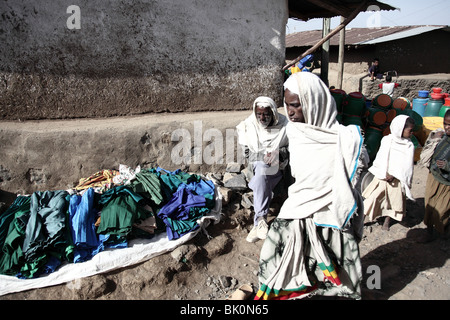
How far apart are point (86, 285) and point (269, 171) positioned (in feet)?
6.87

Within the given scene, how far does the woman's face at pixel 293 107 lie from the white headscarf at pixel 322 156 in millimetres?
31

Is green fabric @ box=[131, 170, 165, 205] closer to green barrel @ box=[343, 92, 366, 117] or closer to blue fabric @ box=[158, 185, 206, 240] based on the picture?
blue fabric @ box=[158, 185, 206, 240]

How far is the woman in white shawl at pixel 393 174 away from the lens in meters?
3.69

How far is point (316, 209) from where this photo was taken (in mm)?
2318

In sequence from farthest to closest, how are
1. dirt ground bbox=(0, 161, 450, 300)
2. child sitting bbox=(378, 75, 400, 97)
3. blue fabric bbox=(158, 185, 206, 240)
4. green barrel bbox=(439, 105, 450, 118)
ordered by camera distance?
child sitting bbox=(378, 75, 400, 97) < green barrel bbox=(439, 105, 450, 118) < blue fabric bbox=(158, 185, 206, 240) < dirt ground bbox=(0, 161, 450, 300)

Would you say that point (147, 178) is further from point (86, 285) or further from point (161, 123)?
point (86, 285)

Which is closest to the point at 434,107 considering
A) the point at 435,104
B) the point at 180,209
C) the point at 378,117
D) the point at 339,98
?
the point at 435,104

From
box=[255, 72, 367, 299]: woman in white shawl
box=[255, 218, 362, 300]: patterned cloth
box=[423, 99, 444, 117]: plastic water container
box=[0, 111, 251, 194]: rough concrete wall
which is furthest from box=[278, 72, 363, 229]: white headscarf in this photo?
box=[423, 99, 444, 117]: plastic water container

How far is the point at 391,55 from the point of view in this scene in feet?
37.4

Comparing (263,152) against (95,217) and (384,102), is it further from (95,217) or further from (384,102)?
(384,102)

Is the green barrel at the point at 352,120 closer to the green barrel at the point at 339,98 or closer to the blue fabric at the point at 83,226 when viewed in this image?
the green barrel at the point at 339,98

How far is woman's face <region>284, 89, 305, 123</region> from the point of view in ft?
7.33

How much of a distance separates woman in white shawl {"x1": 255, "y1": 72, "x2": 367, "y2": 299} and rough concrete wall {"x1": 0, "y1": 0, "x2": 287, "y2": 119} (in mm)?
2364
